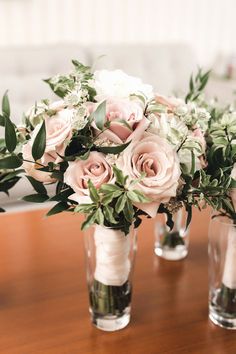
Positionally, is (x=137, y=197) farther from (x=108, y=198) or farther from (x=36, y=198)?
(x=36, y=198)

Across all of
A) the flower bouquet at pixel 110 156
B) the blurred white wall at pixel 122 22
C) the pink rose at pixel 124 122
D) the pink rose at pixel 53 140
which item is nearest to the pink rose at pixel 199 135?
the flower bouquet at pixel 110 156

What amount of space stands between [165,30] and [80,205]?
9.77 feet

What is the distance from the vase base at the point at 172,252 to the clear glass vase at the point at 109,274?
27cm

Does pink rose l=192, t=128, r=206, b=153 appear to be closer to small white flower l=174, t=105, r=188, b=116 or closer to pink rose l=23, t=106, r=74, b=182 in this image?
small white flower l=174, t=105, r=188, b=116

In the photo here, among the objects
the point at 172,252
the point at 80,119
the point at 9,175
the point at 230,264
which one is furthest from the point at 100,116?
the point at 172,252

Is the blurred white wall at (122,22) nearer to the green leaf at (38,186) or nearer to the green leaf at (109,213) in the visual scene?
the green leaf at (38,186)

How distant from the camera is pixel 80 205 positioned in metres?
0.72

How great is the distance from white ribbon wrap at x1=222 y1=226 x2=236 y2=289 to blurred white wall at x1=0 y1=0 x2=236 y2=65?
2.39 metres

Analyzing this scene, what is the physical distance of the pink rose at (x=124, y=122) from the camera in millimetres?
722

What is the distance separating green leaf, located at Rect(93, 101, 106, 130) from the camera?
71cm

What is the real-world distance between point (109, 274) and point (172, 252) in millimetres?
337

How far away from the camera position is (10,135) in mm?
773

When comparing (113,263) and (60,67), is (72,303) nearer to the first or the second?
(113,263)

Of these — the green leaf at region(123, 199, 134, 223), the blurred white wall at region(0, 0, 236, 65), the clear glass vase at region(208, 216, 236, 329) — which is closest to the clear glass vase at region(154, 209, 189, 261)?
the clear glass vase at region(208, 216, 236, 329)
